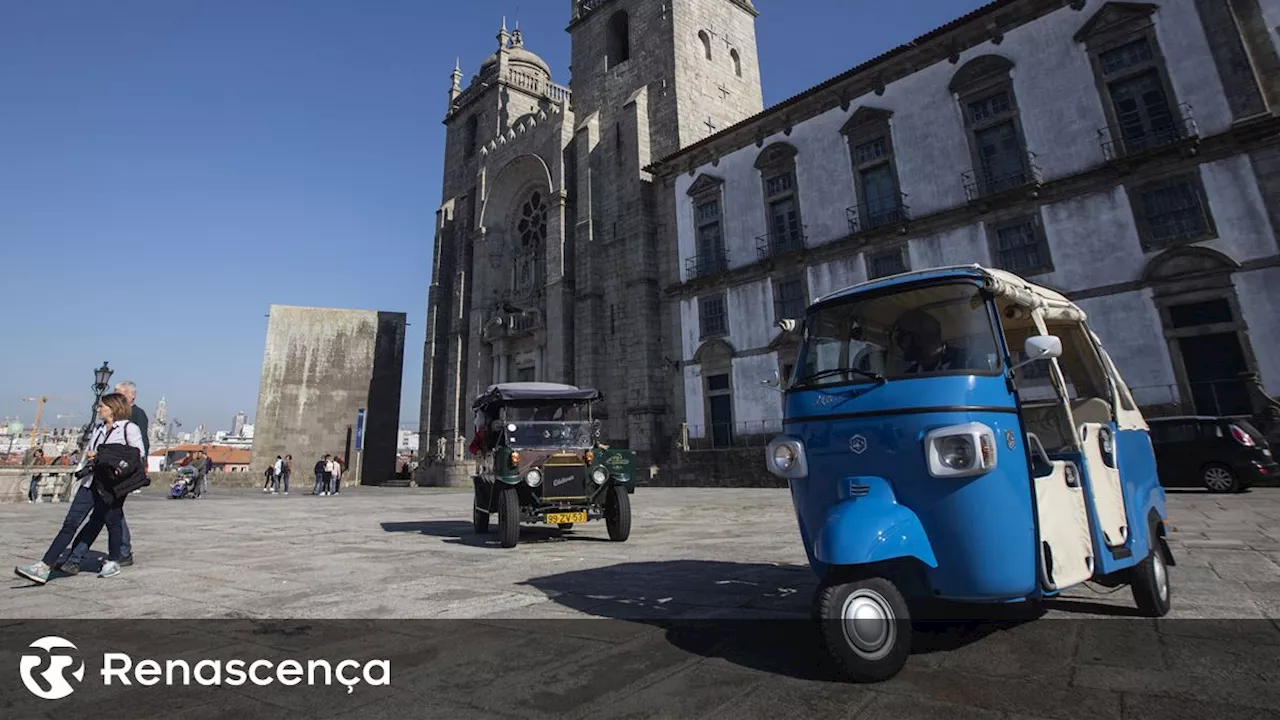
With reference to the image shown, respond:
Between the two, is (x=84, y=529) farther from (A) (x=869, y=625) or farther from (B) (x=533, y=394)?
(A) (x=869, y=625)

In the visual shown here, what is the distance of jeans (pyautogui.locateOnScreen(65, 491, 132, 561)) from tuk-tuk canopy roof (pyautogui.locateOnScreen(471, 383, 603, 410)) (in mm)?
3988

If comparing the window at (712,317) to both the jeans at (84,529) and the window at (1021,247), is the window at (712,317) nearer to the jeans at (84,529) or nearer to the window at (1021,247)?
the window at (1021,247)

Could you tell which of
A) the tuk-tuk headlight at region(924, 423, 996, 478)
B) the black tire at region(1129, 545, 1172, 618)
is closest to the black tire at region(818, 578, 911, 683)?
the tuk-tuk headlight at region(924, 423, 996, 478)

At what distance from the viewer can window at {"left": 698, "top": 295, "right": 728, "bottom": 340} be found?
885 inches

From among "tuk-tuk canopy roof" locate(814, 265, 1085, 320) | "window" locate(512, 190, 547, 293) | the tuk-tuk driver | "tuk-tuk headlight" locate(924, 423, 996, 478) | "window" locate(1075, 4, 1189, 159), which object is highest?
"window" locate(512, 190, 547, 293)

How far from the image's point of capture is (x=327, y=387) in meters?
32.9

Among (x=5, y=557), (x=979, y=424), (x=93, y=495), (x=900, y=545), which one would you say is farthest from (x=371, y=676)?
(x=5, y=557)

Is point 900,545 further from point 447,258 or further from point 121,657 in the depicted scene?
point 447,258

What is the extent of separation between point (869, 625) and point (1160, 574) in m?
2.31

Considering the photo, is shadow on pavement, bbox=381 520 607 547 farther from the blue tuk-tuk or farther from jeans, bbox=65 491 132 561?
the blue tuk-tuk

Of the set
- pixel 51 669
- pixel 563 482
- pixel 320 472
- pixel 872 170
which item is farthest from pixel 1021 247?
pixel 320 472

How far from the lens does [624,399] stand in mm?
24484

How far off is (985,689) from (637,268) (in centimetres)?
2315

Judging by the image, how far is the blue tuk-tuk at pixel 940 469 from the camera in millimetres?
2535
